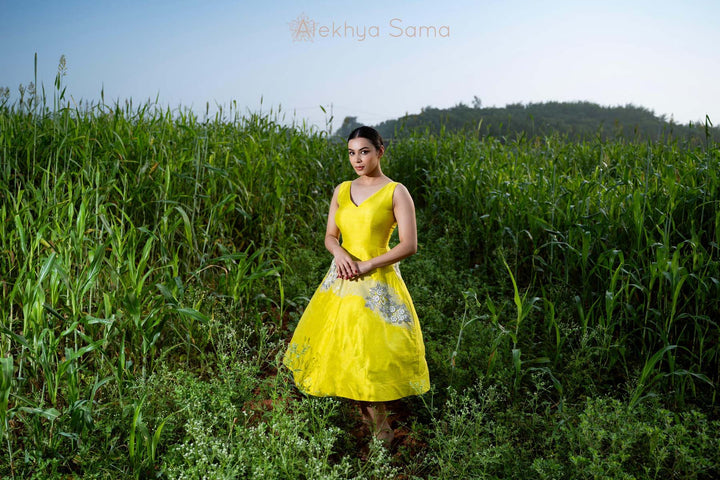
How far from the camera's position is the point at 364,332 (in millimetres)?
2148

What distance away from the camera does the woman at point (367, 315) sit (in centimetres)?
214

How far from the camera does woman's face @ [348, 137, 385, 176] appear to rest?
2160mm

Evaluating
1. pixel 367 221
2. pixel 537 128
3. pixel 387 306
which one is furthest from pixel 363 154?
pixel 537 128

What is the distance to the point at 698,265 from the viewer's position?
2.81m

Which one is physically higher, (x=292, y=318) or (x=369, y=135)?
(x=369, y=135)

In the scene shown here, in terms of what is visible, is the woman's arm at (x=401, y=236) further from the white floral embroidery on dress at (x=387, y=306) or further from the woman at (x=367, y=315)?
the white floral embroidery on dress at (x=387, y=306)

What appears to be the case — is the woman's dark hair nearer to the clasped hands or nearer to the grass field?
the clasped hands

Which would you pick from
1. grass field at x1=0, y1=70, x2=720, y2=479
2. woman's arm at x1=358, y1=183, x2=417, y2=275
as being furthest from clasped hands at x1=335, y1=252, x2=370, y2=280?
grass field at x1=0, y1=70, x2=720, y2=479

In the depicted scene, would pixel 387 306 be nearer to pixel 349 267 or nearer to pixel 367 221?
pixel 349 267

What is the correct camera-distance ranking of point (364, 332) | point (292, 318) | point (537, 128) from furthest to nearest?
point (537, 128)
point (292, 318)
point (364, 332)

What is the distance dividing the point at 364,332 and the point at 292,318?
4.48 ft

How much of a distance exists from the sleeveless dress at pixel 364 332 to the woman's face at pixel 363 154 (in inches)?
4.7

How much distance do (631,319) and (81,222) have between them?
3.11m

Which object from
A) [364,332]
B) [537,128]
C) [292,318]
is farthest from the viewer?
[537,128]
